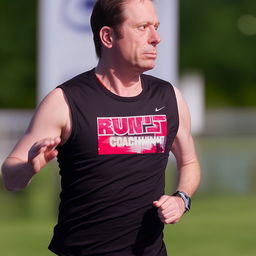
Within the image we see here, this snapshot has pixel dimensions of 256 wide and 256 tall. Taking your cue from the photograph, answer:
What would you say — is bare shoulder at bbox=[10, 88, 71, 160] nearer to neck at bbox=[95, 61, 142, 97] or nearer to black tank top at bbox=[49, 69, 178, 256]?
black tank top at bbox=[49, 69, 178, 256]

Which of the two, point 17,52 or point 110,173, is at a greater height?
point 110,173

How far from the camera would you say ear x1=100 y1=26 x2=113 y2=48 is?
545 cm

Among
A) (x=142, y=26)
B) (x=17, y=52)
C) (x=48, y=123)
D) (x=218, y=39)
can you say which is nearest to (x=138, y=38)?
(x=142, y=26)

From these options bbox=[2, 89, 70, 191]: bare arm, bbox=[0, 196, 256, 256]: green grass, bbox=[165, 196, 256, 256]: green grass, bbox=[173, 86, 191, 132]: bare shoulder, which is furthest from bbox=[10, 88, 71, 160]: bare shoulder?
bbox=[165, 196, 256, 256]: green grass

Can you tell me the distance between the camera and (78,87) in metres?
5.39

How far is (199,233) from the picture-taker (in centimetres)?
1393

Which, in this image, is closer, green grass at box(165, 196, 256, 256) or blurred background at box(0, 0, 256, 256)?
green grass at box(165, 196, 256, 256)

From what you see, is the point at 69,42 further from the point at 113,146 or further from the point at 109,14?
the point at 113,146

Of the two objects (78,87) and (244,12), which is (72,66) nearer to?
(78,87)

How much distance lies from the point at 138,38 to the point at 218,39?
116 feet

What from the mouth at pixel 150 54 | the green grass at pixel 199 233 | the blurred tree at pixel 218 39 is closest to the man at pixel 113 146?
the mouth at pixel 150 54

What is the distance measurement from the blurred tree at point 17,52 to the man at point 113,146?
3072cm

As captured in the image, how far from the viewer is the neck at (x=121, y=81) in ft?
17.9

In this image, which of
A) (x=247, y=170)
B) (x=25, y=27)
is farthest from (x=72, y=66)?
(x=25, y=27)
